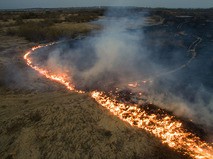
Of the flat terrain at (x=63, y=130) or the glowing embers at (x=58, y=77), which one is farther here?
the glowing embers at (x=58, y=77)

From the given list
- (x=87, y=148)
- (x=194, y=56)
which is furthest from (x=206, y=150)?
(x=194, y=56)

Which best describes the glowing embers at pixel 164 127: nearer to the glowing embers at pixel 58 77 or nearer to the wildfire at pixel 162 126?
the wildfire at pixel 162 126

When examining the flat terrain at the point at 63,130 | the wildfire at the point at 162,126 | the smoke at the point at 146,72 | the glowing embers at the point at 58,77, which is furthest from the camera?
the glowing embers at the point at 58,77

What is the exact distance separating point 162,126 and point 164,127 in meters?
0.06

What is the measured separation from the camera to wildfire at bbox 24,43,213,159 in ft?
18.0

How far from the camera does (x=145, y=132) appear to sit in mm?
6098

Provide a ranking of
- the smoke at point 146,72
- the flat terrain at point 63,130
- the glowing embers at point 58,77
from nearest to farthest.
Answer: the flat terrain at point 63,130 → the smoke at point 146,72 → the glowing embers at point 58,77

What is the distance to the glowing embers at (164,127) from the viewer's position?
5492mm

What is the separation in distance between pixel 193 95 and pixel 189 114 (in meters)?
1.79

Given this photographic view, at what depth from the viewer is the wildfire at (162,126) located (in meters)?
5.49

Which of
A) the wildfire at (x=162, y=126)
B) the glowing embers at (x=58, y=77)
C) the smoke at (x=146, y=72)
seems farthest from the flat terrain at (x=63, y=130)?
the smoke at (x=146, y=72)

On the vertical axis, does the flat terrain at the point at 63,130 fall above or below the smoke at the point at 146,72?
above

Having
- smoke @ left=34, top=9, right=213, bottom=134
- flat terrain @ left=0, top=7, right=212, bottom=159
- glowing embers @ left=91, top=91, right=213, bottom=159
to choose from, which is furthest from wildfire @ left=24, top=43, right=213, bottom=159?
smoke @ left=34, top=9, right=213, bottom=134

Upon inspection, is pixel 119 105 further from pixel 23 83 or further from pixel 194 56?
pixel 194 56
